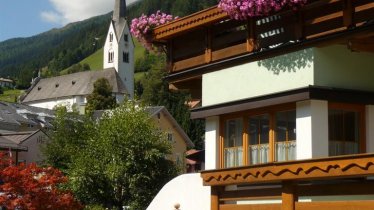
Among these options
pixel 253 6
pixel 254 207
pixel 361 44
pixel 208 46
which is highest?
pixel 253 6

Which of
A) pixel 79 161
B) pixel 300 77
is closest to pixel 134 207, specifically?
pixel 79 161

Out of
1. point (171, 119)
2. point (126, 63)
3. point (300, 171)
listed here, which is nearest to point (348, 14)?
point (300, 171)

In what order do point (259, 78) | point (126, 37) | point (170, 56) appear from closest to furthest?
point (259, 78) → point (170, 56) → point (126, 37)

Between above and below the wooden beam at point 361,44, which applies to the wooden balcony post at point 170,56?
above

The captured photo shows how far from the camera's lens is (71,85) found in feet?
449

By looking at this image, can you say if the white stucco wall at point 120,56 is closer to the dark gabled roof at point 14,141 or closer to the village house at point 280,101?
the dark gabled roof at point 14,141

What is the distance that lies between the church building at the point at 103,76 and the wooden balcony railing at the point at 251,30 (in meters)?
109

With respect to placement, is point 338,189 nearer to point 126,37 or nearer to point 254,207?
point 254,207

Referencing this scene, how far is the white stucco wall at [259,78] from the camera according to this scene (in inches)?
471

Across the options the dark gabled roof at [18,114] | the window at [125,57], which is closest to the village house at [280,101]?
the dark gabled roof at [18,114]

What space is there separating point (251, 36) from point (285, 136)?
6.60 ft

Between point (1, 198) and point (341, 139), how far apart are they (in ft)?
37.3

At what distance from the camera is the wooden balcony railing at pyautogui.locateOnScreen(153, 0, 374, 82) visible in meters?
11.3

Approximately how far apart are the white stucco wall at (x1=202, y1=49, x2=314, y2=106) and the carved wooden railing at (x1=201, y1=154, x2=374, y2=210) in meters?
2.12
